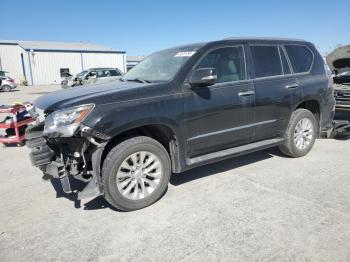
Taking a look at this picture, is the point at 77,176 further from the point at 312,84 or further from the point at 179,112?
the point at 312,84

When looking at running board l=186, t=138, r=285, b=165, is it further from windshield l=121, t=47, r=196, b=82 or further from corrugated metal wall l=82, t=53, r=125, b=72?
corrugated metal wall l=82, t=53, r=125, b=72

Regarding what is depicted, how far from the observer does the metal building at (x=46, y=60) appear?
4050 centimetres

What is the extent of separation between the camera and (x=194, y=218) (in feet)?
11.3

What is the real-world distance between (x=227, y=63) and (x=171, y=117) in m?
1.27

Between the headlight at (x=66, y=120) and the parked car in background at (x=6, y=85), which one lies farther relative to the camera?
the parked car in background at (x=6, y=85)

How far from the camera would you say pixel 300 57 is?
5.30 m

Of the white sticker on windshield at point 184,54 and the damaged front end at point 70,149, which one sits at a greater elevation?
the white sticker on windshield at point 184,54

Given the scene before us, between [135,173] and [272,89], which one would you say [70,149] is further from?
[272,89]

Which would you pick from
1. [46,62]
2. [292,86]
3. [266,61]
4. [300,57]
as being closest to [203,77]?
[266,61]

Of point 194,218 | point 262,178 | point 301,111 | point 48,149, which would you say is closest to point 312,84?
point 301,111

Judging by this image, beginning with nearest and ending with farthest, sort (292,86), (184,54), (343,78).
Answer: (184,54) → (292,86) → (343,78)

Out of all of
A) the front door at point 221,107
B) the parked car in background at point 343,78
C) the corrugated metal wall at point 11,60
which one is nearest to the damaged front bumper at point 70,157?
the front door at point 221,107

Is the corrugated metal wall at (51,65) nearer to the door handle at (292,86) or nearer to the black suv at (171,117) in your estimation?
the black suv at (171,117)

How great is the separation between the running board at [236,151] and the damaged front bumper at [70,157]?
119 cm
